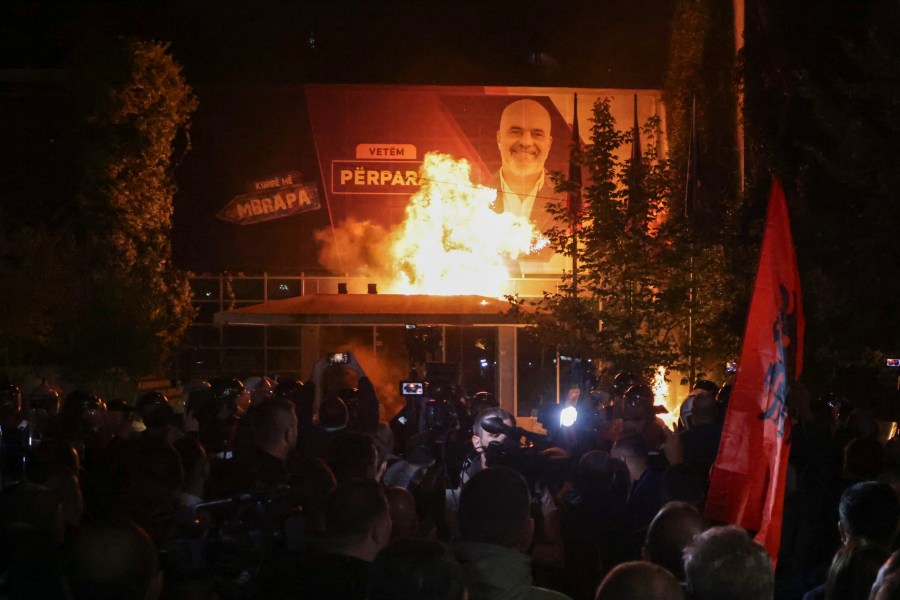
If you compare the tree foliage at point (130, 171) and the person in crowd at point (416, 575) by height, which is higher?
the tree foliage at point (130, 171)

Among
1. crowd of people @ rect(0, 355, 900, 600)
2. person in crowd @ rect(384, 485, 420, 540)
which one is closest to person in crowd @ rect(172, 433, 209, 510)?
crowd of people @ rect(0, 355, 900, 600)

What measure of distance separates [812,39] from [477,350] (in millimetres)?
12303

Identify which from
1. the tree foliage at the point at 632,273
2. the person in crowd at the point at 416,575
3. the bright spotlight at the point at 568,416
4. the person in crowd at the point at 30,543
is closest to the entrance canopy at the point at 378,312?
the tree foliage at the point at 632,273

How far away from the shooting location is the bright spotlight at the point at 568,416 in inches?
374

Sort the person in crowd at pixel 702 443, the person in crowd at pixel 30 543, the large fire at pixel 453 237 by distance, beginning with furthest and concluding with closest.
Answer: the large fire at pixel 453 237 < the person in crowd at pixel 702 443 < the person in crowd at pixel 30 543

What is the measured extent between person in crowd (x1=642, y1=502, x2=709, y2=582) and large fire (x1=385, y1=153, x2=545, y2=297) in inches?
805

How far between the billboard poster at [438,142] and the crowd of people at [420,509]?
16.5 m

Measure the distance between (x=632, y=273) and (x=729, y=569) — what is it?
11.2 meters

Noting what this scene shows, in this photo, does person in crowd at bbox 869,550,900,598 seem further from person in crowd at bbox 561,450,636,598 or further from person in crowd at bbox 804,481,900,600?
person in crowd at bbox 561,450,636,598

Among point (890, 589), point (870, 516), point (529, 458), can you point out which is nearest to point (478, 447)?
point (529, 458)

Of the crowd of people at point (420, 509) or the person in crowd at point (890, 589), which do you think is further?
the crowd of people at point (420, 509)

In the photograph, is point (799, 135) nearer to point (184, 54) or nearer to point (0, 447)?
point (0, 447)

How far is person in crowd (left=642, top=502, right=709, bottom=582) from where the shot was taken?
4.57 meters

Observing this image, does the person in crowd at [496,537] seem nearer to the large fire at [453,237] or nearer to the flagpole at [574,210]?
the flagpole at [574,210]
